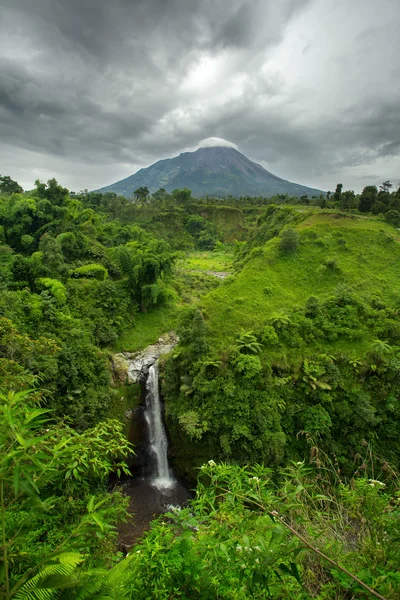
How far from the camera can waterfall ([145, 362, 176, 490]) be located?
555 inches

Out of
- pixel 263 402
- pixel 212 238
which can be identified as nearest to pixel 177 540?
pixel 263 402

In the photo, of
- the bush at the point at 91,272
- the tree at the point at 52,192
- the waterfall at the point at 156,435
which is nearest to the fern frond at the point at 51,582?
the waterfall at the point at 156,435

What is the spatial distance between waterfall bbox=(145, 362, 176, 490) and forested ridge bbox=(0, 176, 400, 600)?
0.70 m

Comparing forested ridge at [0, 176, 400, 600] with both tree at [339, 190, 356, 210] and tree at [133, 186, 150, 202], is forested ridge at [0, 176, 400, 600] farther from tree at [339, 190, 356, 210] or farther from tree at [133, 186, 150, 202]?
tree at [133, 186, 150, 202]

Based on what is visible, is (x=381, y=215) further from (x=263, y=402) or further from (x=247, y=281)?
(x=263, y=402)

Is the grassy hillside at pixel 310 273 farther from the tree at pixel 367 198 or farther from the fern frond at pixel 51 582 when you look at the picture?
the fern frond at pixel 51 582

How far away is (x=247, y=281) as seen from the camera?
19.3 m

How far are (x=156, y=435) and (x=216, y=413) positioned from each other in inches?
199

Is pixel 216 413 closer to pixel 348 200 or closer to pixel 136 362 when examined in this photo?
pixel 136 362

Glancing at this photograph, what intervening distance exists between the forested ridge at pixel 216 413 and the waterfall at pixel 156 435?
2.29 ft

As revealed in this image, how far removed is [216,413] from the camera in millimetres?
12453

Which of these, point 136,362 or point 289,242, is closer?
point 136,362

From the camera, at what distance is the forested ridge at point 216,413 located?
2.48 meters

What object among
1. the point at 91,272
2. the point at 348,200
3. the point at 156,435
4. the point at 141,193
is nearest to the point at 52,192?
the point at 91,272
